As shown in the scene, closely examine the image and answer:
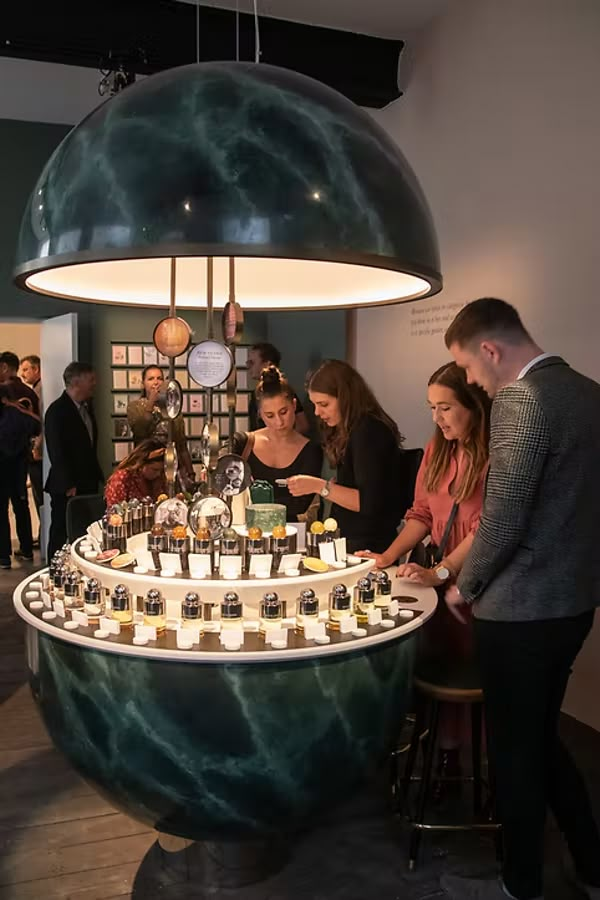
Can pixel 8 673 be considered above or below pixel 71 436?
below

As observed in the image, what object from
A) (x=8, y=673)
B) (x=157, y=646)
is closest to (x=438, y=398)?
(x=157, y=646)

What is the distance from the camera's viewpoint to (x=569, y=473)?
2.02 meters

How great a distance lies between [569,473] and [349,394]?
126cm

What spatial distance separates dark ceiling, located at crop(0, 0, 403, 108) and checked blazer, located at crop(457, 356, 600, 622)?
338cm

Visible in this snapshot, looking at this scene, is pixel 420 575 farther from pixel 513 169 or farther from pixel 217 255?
pixel 513 169

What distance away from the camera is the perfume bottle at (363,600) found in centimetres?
209

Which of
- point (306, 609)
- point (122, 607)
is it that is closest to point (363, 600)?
point (306, 609)

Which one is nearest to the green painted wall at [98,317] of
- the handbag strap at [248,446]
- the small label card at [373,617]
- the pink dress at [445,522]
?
the handbag strap at [248,446]

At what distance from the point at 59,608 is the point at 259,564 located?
53 cm

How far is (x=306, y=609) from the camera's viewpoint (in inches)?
78.7

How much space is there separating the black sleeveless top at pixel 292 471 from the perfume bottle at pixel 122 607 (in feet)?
4.69

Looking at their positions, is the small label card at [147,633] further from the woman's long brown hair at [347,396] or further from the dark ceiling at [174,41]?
the dark ceiling at [174,41]

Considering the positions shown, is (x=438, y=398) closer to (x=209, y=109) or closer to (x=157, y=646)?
(x=157, y=646)

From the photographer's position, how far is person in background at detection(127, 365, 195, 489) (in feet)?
7.97
